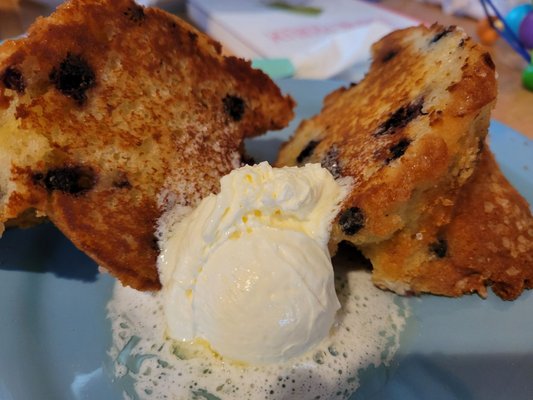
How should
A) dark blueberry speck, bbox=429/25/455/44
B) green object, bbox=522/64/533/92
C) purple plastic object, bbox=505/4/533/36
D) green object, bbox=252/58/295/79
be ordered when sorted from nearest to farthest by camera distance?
dark blueberry speck, bbox=429/25/455/44 < green object, bbox=252/58/295/79 < green object, bbox=522/64/533/92 < purple plastic object, bbox=505/4/533/36

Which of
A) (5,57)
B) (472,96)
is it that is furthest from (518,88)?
(5,57)

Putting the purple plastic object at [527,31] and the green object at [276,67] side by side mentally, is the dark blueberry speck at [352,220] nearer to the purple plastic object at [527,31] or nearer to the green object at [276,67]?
the green object at [276,67]

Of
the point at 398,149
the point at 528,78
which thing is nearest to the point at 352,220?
the point at 398,149

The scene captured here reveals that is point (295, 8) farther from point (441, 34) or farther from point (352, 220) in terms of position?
point (352, 220)

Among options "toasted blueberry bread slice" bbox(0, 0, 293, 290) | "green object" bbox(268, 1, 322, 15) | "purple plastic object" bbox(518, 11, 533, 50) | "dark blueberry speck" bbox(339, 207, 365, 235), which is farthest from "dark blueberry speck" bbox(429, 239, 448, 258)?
"green object" bbox(268, 1, 322, 15)

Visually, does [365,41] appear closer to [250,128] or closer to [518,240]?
[250,128]

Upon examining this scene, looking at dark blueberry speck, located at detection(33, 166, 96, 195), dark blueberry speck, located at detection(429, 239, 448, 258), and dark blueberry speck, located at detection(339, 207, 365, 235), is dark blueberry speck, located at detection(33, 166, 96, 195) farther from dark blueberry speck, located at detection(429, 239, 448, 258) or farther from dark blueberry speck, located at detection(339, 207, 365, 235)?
dark blueberry speck, located at detection(429, 239, 448, 258)
